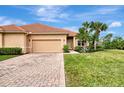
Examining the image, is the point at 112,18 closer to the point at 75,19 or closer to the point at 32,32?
the point at 75,19

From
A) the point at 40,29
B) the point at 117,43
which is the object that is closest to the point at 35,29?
the point at 40,29

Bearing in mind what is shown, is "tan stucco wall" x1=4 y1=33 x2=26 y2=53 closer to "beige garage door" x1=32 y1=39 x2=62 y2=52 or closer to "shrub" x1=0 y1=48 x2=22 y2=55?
"shrub" x1=0 y1=48 x2=22 y2=55

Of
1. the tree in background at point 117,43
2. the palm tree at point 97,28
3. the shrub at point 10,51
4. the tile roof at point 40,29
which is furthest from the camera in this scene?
the tree in background at point 117,43

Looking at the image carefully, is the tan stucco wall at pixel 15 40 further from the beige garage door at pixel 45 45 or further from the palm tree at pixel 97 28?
the palm tree at pixel 97 28

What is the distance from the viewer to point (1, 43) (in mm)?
28844

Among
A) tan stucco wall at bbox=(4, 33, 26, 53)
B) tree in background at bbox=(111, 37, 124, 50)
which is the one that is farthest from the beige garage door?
tree in background at bbox=(111, 37, 124, 50)

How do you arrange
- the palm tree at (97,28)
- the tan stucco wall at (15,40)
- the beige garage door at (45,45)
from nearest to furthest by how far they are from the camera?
the tan stucco wall at (15,40), the beige garage door at (45,45), the palm tree at (97,28)

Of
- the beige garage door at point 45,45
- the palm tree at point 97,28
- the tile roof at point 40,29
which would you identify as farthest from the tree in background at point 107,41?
the beige garage door at point 45,45

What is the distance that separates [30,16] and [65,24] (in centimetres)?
542

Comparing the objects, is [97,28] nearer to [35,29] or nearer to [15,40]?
[35,29]

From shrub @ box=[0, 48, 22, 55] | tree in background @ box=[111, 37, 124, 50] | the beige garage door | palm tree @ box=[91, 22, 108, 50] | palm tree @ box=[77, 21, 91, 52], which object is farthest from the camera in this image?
tree in background @ box=[111, 37, 124, 50]

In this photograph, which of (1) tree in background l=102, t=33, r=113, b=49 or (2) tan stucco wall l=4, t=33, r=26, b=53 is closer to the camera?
(2) tan stucco wall l=4, t=33, r=26, b=53
